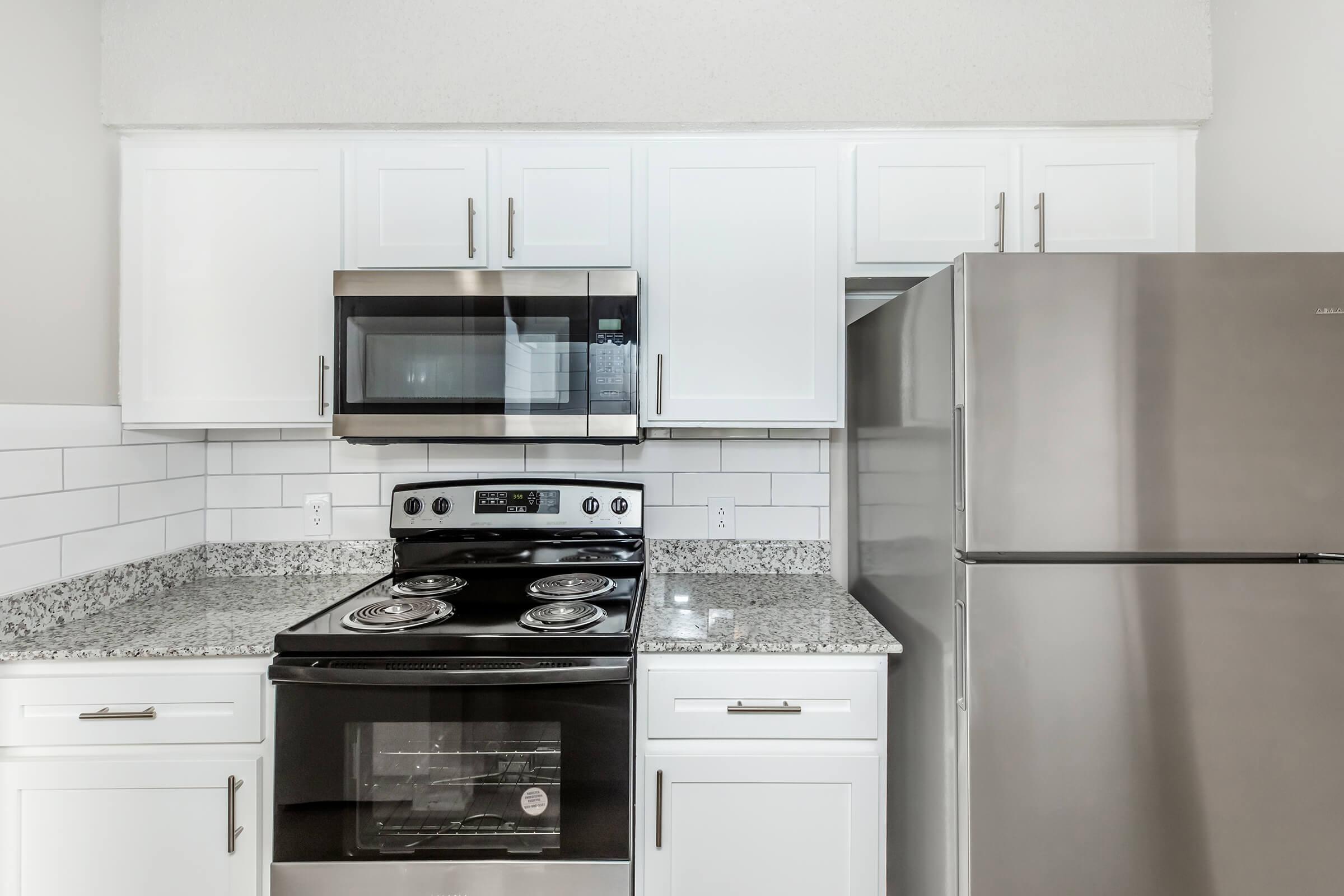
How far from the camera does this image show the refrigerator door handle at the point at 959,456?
125 centimetres

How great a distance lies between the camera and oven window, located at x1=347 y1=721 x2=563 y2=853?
1372mm

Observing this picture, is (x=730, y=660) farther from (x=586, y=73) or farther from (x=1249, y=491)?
(x=586, y=73)

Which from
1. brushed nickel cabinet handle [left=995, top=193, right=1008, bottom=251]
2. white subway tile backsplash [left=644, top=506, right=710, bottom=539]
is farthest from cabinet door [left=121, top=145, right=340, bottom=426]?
brushed nickel cabinet handle [left=995, top=193, right=1008, bottom=251]

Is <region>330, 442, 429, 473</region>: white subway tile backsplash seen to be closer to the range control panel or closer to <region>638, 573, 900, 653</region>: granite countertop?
the range control panel

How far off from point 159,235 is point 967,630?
213 cm

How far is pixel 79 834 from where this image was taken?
4.51 ft

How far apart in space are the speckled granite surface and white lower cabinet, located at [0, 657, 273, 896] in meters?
0.12

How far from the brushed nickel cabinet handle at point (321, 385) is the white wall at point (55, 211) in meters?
0.54

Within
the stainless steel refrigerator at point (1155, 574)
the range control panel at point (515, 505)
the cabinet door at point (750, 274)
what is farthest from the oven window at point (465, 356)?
the stainless steel refrigerator at point (1155, 574)

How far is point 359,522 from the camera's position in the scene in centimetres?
207

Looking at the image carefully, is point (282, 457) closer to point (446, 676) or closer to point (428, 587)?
point (428, 587)

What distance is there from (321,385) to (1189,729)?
6.67ft

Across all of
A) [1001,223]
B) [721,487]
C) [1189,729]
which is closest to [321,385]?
[721,487]

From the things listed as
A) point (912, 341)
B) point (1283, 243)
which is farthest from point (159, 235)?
point (1283, 243)
